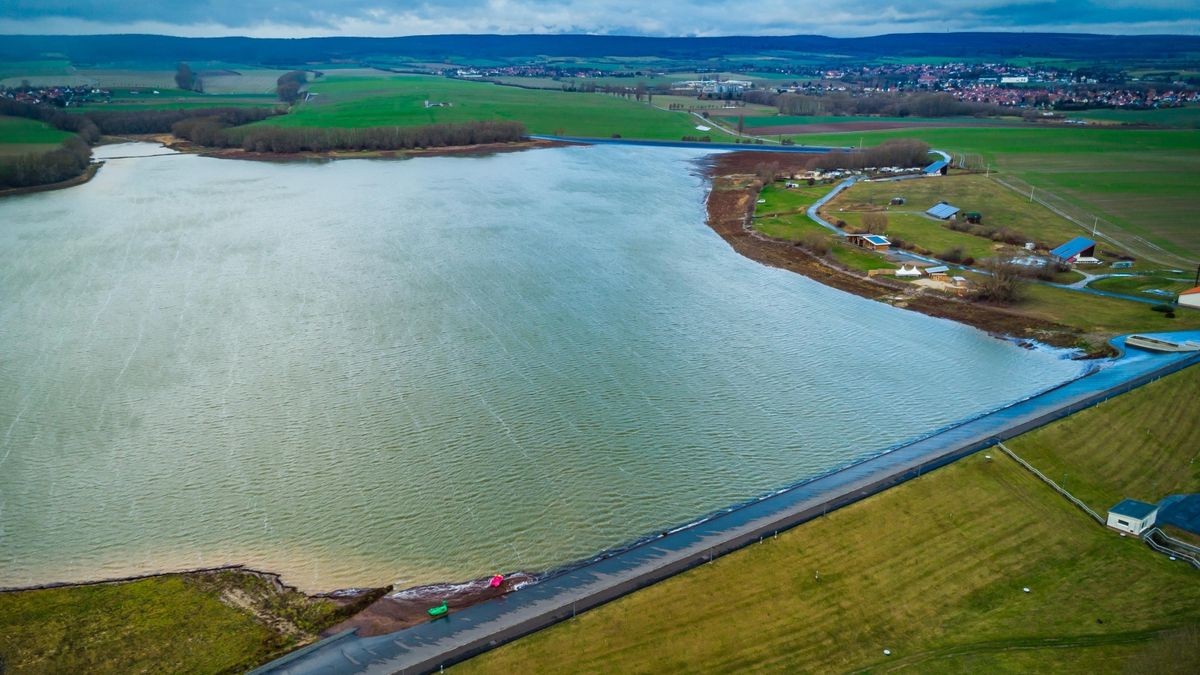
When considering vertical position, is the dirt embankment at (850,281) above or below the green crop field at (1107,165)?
below

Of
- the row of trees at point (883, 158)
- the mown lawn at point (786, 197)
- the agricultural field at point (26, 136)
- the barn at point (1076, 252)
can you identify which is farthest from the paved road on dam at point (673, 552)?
the agricultural field at point (26, 136)

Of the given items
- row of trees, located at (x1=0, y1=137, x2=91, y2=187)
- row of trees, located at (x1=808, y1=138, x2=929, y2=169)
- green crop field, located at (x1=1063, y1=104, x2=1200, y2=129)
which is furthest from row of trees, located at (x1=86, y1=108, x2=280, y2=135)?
green crop field, located at (x1=1063, y1=104, x2=1200, y2=129)

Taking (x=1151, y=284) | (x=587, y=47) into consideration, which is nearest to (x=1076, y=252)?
(x=1151, y=284)

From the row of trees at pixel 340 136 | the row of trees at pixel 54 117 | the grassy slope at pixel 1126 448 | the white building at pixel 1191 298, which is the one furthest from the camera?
the row of trees at pixel 54 117

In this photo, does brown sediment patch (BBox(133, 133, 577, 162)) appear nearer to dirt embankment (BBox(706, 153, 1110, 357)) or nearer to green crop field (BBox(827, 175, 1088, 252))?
dirt embankment (BBox(706, 153, 1110, 357))

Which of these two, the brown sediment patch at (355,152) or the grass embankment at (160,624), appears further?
the brown sediment patch at (355,152)

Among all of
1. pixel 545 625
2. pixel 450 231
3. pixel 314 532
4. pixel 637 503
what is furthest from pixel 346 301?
pixel 545 625

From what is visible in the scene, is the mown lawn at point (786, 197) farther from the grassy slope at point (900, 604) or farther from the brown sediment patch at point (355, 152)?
the grassy slope at point (900, 604)

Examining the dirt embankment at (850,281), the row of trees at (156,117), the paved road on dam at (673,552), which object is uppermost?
the row of trees at (156,117)
